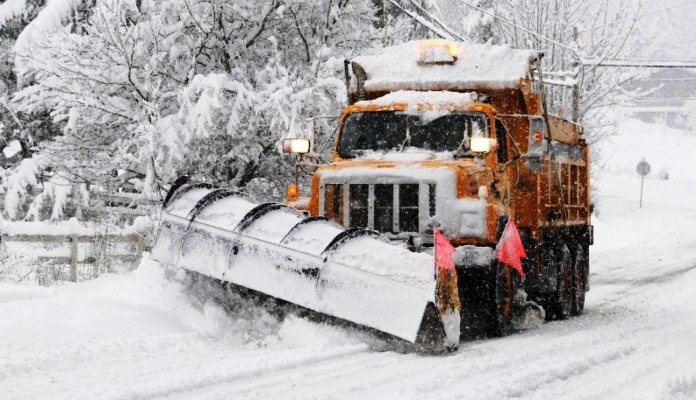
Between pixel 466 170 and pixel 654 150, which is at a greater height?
pixel 466 170

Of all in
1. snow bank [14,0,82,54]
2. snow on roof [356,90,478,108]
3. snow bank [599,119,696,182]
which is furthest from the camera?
snow bank [599,119,696,182]

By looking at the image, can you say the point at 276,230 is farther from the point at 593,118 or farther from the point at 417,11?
the point at 593,118

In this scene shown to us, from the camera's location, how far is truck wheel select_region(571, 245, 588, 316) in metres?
11.9

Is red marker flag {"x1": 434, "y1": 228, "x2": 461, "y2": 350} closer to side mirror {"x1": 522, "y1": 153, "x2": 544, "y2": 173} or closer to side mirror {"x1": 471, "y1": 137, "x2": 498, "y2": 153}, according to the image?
side mirror {"x1": 471, "y1": 137, "x2": 498, "y2": 153}

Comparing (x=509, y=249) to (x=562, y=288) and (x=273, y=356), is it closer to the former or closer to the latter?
(x=273, y=356)

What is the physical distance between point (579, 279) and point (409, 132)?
3967mm

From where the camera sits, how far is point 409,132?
9711mm

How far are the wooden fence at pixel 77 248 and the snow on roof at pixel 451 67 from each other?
16.4 feet

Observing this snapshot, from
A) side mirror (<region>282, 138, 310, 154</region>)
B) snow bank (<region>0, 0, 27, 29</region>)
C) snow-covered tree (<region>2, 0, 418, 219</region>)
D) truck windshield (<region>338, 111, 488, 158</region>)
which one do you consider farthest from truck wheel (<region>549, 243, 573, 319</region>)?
snow bank (<region>0, 0, 27, 29</region>)

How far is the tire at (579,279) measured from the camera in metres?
11.9

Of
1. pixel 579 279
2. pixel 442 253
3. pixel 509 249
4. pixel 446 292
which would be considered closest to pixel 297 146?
pixel 509 249

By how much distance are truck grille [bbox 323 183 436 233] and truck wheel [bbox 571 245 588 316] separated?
387 centimetres

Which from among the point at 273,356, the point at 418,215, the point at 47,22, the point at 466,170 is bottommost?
the point at 273,356

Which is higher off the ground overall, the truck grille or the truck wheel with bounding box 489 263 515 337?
the truck grille
